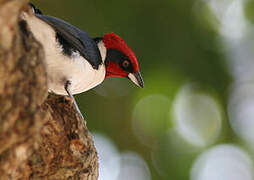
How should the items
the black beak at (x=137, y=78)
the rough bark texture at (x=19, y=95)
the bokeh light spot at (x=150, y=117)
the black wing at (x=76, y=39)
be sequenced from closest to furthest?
the rough bark texture at (x=19, y=95) → the black wing at (x=76, y=39) → the black beak at (x=137, y=78) → the bokeh light spot at (x=150, y=117)

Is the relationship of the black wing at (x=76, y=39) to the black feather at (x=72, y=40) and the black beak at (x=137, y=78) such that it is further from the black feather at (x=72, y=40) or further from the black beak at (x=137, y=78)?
the black beak at (x=137, y=78)

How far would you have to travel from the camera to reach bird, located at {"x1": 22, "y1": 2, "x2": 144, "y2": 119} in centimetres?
340

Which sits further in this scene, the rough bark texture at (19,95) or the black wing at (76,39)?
the black wing at (76,39)

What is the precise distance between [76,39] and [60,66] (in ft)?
0.80

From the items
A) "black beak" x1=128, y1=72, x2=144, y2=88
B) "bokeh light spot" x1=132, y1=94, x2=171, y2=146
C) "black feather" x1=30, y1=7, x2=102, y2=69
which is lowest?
"bokeh light spot" x1=132, y1=94, x2=171, y2=146

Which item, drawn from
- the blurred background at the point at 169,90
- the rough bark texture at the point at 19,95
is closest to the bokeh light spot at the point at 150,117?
the blurred background at the point at 169,90

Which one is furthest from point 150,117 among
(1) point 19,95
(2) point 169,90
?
(1) point 19,95

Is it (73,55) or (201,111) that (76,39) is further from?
(201,111)

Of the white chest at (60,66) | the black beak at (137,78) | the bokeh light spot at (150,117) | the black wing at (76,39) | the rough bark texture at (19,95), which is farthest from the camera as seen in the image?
the bokeh light spot at (150,117)

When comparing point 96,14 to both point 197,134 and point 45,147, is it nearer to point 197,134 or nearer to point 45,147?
point 197,134

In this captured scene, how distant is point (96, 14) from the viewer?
5.73 m

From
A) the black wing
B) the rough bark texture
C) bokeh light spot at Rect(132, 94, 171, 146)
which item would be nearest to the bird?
the black wing

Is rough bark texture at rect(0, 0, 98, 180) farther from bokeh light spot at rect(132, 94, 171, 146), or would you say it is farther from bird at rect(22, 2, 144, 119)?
bokeh light spot at rect(132, 94, 171, 146)

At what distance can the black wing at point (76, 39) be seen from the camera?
3495 millimetres
